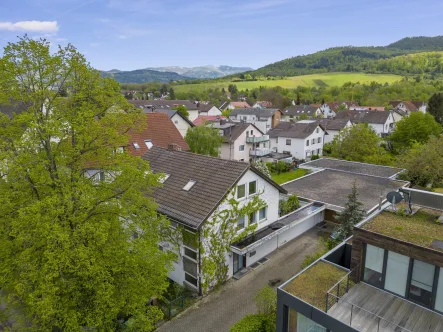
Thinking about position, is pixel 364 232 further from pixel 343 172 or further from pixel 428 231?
pixel 343 172

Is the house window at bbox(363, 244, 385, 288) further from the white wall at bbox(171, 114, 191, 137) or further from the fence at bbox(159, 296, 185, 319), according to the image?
the white wall at bbox(171, 114, 191, 137)

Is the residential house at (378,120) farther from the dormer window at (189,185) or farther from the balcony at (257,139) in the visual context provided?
the dormer window at (189,185)

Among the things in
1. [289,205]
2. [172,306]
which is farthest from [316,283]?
[289,205]

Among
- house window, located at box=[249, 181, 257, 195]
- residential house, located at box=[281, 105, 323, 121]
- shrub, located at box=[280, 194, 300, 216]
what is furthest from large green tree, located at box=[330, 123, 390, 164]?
residential house, located at box=[281, 105, 323, 121]

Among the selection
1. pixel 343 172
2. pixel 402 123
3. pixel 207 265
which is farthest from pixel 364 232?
pixel 402 123

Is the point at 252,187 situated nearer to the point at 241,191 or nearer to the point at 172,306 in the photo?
the point at 241,191
